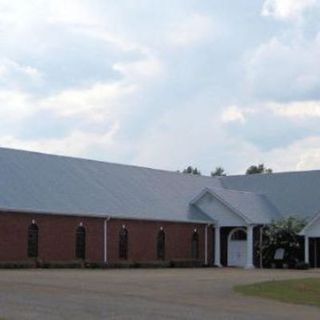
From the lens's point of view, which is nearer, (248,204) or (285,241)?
(285,241)

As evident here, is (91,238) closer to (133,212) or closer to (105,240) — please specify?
(105,240)

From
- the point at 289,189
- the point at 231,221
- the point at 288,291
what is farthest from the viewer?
the point at 289,189

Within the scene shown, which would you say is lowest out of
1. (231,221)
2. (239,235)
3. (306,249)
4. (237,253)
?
(237,253)

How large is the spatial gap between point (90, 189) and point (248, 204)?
41.4 feet

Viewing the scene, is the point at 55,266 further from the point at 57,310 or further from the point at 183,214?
the point at 57,310

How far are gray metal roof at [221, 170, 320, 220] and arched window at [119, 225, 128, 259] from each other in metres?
13.0

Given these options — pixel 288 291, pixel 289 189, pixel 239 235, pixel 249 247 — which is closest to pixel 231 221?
pixel 239 235

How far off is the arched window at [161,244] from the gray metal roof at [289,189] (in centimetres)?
989

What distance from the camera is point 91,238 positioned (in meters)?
49.1

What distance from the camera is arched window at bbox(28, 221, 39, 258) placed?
45.8 metres

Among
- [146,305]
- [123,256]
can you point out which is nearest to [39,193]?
[123,256]

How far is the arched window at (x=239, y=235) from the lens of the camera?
5694 cm

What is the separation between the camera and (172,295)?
24375mm

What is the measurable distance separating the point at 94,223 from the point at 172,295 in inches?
991
